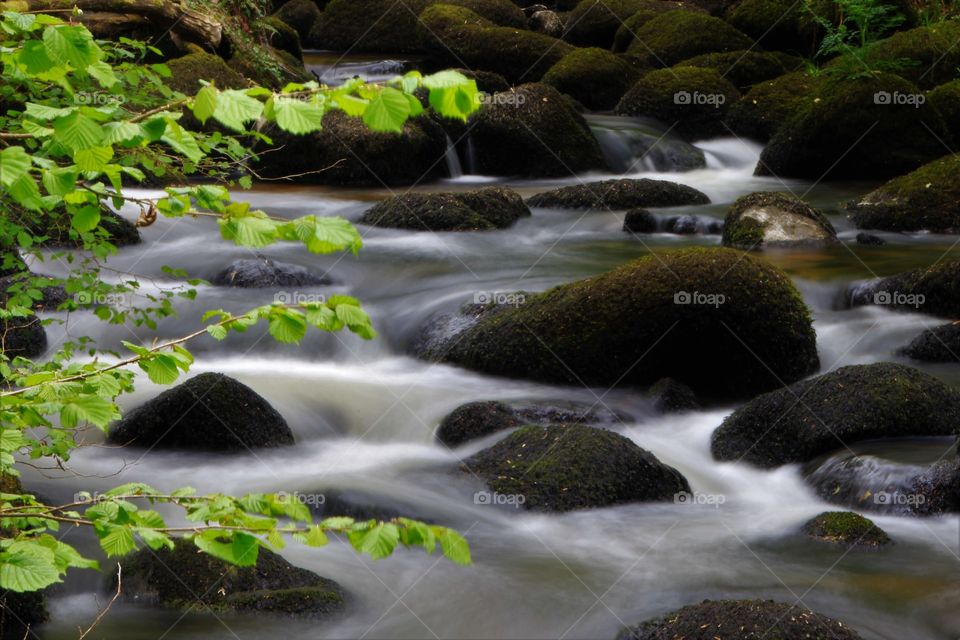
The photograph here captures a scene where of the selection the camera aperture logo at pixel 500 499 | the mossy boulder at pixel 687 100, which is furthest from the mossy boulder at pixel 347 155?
the camera aperture logo at pixel 500 499

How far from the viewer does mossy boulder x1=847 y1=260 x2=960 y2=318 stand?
848 cm

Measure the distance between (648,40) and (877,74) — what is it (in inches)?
276

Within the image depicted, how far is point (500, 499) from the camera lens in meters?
5.74

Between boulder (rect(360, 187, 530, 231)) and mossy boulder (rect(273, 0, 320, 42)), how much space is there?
1409 centimetres

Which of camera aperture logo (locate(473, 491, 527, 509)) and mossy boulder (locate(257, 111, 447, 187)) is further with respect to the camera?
mossy boulder (locate(257, 111, 447, 187))

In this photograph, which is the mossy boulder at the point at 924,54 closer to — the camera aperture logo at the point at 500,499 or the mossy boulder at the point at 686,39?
the mossy boulder at the point at 686,39

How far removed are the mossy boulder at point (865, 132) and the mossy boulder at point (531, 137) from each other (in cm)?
292

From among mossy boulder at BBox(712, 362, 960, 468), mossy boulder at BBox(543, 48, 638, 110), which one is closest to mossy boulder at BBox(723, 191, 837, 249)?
mossy boulder at BBox(712, 362, 960, 468)

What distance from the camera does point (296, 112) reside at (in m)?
1.95

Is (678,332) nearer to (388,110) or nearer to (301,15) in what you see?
(388,110)

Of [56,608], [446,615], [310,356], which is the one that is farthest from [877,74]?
[56,608]

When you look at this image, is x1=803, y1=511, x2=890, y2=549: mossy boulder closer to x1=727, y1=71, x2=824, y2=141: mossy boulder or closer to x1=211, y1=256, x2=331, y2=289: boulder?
x1=211, y1=256, x2=331, y2=289: boulder

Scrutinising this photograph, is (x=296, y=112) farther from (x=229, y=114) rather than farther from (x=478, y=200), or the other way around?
(x=478, y=200)

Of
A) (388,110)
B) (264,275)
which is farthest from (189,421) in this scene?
(388,110)
